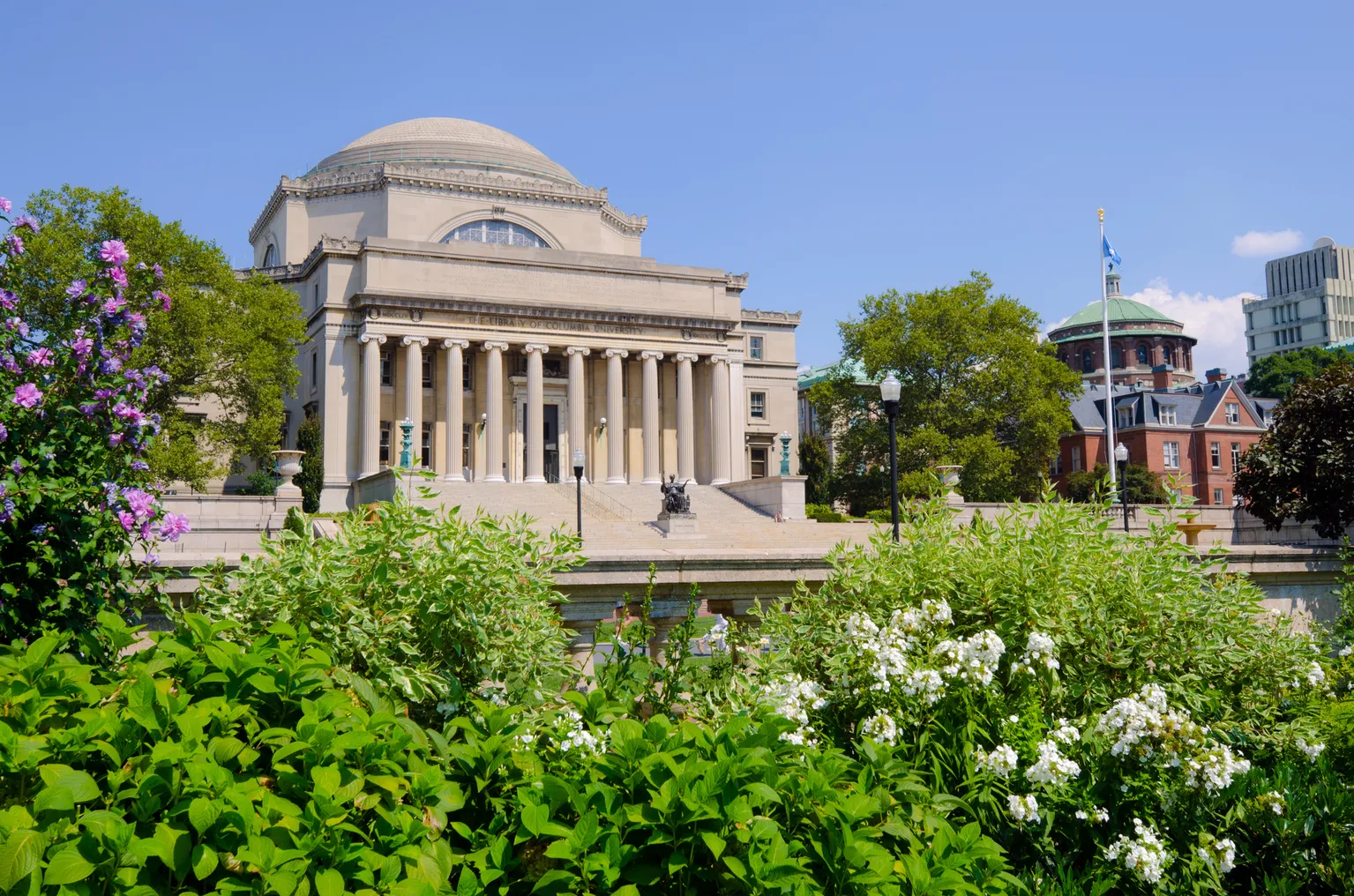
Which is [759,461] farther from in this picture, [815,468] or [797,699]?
[797,699]

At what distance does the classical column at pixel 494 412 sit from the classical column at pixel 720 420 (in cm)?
1164

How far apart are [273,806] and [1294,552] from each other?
1077 cm

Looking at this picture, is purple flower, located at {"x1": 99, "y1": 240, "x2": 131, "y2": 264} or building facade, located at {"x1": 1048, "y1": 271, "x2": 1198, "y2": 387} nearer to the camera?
purple flower, located at {"x1": 99, "y1": 240, "x2": 131, "y2": 264}

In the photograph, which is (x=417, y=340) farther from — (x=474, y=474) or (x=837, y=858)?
(x=837, y=858)

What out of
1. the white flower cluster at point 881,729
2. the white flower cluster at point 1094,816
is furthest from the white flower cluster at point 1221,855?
the white flower cluster at point 881,729

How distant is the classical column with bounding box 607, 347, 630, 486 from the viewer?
55312 mm

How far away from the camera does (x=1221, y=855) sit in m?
4.67

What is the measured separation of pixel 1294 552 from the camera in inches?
425

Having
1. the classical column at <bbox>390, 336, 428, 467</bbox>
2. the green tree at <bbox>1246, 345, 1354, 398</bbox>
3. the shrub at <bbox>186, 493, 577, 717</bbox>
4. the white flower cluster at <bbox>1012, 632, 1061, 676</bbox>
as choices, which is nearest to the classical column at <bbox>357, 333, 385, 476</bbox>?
the classical column at <bbox>390, 336, 428, 467</bbox>

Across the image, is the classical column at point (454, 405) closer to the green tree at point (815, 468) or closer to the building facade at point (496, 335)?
the building facade at point (496, 335)

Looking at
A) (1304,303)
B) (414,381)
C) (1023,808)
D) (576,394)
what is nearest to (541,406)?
(576,394)

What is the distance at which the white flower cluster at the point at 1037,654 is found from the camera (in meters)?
5.18

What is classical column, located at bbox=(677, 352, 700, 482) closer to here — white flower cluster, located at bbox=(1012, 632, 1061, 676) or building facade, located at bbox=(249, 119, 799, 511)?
building facade, located at bbox=(249, 119, 799, 511)

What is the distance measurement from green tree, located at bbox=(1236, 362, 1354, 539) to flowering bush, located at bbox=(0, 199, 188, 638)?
2879 cm
